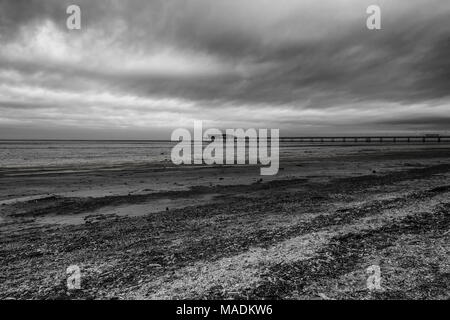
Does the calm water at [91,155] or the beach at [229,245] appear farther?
the calm water at [91,155]

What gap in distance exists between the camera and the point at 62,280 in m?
4.86

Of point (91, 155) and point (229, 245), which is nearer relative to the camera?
point (229, 245)

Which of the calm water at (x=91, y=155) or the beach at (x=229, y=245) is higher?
the calm water at (x=91, y=155)

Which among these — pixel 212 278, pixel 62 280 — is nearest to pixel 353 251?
pixel 212 278

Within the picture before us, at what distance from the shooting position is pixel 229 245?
6332mm

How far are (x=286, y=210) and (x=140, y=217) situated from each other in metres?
4.74

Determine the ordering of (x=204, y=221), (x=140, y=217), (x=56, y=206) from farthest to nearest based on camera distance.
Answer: (x=56, y=206), (x=140, y=217), (x=204, y=221)

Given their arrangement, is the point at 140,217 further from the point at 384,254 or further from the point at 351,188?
the point at 351,188

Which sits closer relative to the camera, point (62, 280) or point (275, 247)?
point (62, 280)

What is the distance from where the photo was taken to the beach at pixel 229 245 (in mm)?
4512

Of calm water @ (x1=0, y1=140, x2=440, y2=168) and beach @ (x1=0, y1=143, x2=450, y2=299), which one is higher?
calm water @ (x1=0, y1=140, x2=440, y2=168)

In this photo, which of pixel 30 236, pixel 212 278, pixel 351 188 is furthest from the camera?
pixel 351 188

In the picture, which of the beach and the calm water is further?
the calm water

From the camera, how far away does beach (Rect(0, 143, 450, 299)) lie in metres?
4.51
